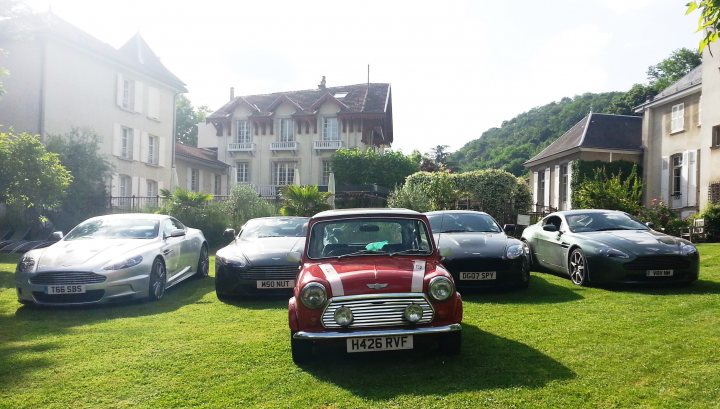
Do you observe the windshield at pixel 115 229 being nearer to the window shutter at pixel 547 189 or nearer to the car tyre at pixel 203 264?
the car tyre at pixel 203 264

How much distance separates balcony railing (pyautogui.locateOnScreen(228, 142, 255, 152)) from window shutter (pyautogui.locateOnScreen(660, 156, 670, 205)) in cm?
2611

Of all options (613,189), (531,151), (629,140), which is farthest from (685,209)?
(531,151)

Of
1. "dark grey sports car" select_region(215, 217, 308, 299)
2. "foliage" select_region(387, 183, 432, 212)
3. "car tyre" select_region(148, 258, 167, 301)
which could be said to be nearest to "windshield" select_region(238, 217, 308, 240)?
"dark grey sports car" select_region(215, 217, 308, 299)

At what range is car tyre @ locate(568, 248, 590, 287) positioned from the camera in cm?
923

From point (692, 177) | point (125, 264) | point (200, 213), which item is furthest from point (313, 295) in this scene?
point (692, 177)

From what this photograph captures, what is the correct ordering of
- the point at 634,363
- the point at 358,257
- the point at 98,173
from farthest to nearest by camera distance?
the point at 98,173
the point at 358,257
the point at 634,363

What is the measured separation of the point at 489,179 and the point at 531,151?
2045 inches

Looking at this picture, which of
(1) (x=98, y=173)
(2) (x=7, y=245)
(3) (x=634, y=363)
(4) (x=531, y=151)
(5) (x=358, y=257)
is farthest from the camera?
(4) (x=531, y=151)

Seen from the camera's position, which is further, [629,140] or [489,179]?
[629,140]

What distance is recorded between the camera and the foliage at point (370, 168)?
34.6 meters

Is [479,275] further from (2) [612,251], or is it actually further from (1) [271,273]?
(1) [271,273]

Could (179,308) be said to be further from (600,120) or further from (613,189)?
(600,120)

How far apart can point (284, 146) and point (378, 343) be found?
117 feet

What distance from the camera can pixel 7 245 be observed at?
1628cm
